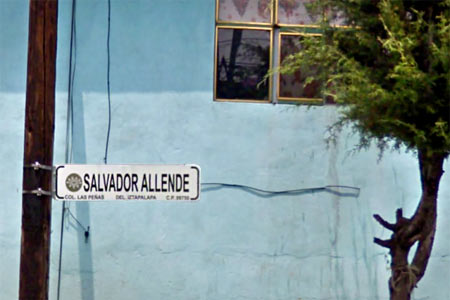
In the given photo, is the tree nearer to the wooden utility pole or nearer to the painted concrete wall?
the wooden utility pole

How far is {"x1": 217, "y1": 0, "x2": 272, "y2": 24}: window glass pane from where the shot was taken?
8188 mm

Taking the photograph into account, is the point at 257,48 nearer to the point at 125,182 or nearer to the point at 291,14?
the point at 291,14

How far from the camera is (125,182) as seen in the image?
567cm

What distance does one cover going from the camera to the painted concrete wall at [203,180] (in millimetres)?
7930

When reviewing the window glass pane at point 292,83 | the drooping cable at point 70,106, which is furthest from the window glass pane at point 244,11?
the drooping cable at point 70,106

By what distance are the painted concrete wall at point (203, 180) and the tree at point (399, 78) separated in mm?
1988

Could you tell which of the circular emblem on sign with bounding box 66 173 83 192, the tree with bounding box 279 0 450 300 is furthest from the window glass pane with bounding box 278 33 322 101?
the circular emblem on sign with bounding box 66 173 83 192

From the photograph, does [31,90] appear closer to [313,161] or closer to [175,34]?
[175,34]

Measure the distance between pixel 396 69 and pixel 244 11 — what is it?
10.3ft

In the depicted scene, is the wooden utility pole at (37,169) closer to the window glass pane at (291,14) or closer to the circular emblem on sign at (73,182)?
the circular emblem on sign at (73,182)

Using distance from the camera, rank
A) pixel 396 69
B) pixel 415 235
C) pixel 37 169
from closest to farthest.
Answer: pixel 396 69
pixel 37 169
pixel 415 235

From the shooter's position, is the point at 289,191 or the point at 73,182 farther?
the point at 289,191

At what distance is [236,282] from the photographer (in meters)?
7.98

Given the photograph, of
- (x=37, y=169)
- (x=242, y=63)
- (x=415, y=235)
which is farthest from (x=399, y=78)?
(x=242, y=63)
